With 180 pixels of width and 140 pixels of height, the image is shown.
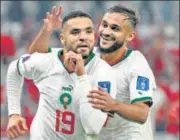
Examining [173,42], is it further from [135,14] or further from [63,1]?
[135,14]

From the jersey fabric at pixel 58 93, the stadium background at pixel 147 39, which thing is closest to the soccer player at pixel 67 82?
the jersey fabric at pixel 58 93

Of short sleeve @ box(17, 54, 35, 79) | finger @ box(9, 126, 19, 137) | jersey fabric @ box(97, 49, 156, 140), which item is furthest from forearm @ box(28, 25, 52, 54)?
finger @ box(9, 126, 19, 137)

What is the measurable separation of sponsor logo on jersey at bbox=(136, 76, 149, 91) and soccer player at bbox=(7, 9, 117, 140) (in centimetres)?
24

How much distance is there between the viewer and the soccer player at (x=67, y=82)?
7.86 m

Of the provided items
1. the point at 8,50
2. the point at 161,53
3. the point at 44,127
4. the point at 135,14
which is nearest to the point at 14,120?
the point at 44,127

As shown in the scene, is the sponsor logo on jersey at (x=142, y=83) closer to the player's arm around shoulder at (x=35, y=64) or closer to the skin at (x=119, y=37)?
the skin at (x=119, y=37)

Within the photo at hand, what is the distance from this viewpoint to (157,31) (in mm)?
18047

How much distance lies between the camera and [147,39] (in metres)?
17.7

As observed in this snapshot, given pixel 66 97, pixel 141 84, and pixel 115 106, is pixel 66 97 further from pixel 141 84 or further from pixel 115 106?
pixel 141 84

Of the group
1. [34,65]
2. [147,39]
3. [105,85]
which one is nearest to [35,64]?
[34,65]

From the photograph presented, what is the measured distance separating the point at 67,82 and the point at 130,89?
0.49m

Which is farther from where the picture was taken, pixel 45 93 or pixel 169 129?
pixel 169 129

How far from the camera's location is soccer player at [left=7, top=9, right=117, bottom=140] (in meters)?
7.86

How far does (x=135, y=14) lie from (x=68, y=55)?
998mm
